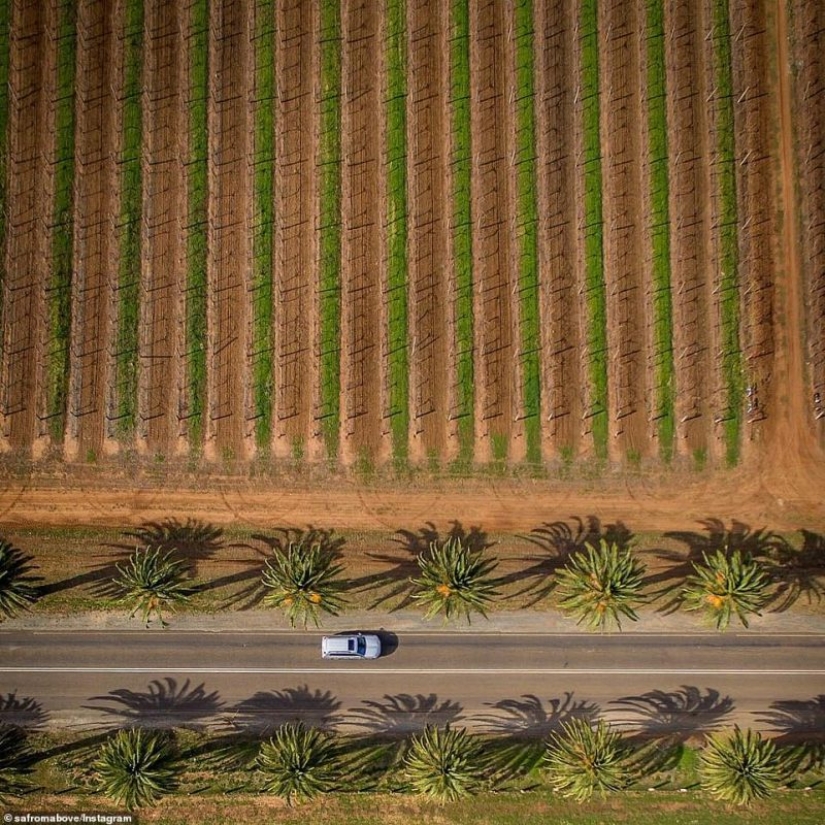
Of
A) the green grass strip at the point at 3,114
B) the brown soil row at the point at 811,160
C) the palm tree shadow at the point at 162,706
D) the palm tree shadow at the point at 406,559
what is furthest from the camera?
the brown soil row at the point at 811,160

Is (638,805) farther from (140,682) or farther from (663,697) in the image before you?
(140,682)

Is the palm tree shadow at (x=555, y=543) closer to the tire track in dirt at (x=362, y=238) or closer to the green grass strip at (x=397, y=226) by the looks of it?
the green grass strip at (x=397, y=226)

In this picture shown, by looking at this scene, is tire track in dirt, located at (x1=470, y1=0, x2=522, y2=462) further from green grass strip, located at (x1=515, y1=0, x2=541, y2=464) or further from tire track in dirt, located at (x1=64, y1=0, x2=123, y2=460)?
tire track in dirt, located at (x1=64, y1=0, x2=123, y2=460)

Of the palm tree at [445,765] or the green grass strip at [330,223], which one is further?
the green grass strip at [330,223]

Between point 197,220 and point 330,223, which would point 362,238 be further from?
point 197,220

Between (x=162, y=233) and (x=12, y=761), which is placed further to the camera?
(x=162, y=233)

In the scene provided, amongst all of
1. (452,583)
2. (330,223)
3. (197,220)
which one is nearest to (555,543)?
(452,583)

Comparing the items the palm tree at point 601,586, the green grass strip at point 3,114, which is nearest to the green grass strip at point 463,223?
the palm tree at point 601,586
